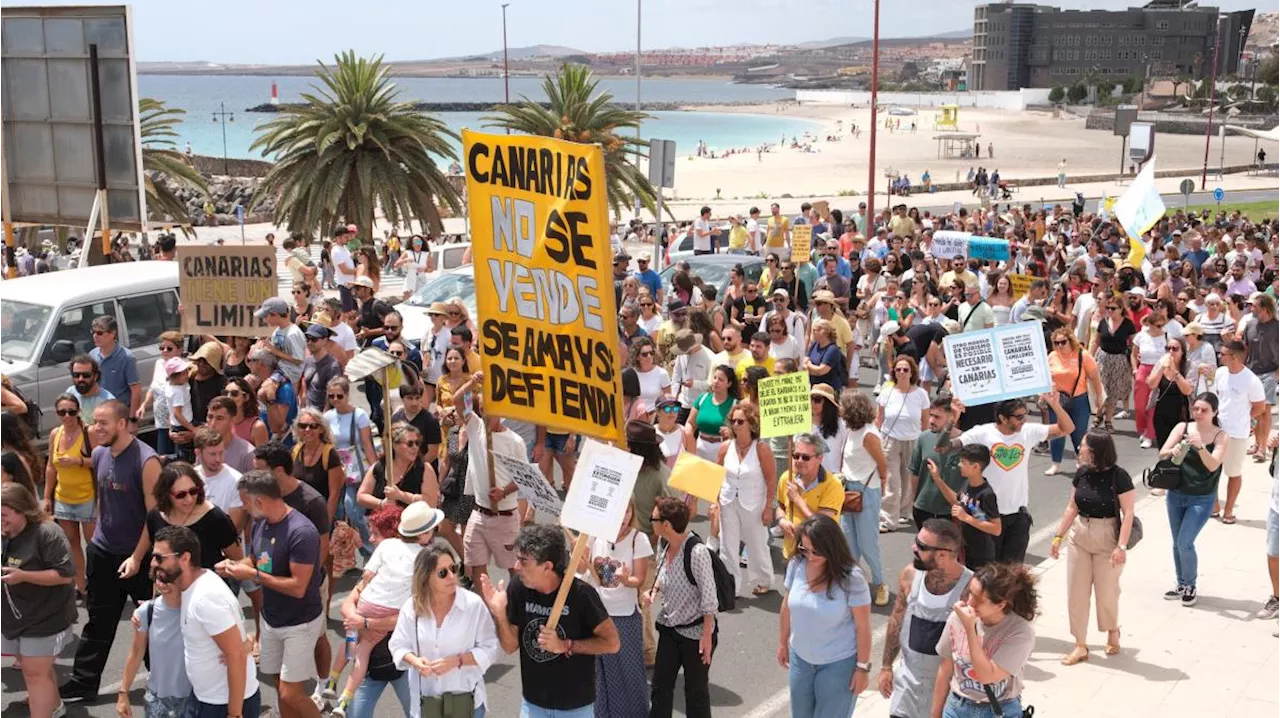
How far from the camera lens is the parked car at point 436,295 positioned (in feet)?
57.8

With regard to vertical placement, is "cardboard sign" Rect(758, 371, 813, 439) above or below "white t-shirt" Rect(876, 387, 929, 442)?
above

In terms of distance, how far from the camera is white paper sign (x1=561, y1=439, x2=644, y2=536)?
617cm

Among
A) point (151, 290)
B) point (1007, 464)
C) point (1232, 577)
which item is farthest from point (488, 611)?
point (151, 290)

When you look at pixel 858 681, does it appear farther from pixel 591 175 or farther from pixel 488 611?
pixel 591 175

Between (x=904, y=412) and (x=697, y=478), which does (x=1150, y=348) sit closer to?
(x=904, y=412)

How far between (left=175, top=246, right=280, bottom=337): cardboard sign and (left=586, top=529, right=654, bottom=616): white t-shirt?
6.02 meters

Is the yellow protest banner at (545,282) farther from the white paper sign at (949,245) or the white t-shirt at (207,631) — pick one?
the white paper sign at (949,245)

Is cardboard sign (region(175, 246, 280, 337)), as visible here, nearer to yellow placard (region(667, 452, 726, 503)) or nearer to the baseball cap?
the baseball cap

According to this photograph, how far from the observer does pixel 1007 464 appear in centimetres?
884

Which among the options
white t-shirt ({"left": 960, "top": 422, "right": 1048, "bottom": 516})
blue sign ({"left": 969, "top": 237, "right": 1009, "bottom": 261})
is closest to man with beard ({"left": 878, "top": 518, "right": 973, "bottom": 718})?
white t-shirt ({"left": 960, "top": 422, "right": 1048, "bottom": 516})

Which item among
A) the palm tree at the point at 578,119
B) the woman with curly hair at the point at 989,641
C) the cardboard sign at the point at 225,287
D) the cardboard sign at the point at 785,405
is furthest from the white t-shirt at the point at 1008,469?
the palm tree at the point at 578,119

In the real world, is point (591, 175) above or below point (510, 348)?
above

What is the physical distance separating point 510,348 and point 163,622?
2.17 m

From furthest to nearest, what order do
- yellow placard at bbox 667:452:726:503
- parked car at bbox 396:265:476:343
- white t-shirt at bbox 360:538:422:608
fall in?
parked car at bbox 396:265:476:343 → yellow placard at bbox 667:452:726:503 → white t-shirt at bbox 360:538:422:608
